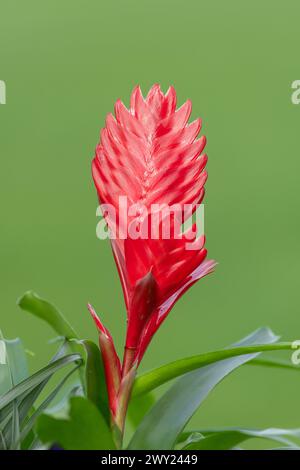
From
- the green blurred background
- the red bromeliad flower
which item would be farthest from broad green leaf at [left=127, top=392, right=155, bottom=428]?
the green blurred background

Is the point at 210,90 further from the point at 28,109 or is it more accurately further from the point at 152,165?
the point at 152,165

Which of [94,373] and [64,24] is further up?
[64,24]

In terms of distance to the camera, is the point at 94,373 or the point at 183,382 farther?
the point at 183,382

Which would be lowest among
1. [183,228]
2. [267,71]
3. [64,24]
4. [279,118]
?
[183,228]

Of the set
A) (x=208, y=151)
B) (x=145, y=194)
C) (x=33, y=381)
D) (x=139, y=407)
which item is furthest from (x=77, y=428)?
(x=208, y=151)

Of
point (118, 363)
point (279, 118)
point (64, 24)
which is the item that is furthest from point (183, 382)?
point (64, 24)

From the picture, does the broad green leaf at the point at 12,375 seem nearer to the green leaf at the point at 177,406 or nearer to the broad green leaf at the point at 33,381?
the broad green leaf at the point at 33,381

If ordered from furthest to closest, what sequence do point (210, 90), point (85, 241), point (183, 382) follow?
1. point (210, 90)
2. point (85, 241)
3. point (183, 382)

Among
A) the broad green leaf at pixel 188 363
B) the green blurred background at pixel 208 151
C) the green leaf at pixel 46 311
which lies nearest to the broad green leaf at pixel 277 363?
the broad green leaf at pixel 188 363

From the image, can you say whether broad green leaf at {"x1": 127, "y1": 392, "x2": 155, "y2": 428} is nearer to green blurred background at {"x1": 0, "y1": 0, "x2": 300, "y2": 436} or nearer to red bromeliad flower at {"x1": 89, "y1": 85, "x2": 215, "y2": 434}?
red bromeliad flower at {"x1": 89, "y1": 85, "x2": 215, "y2": 434}
